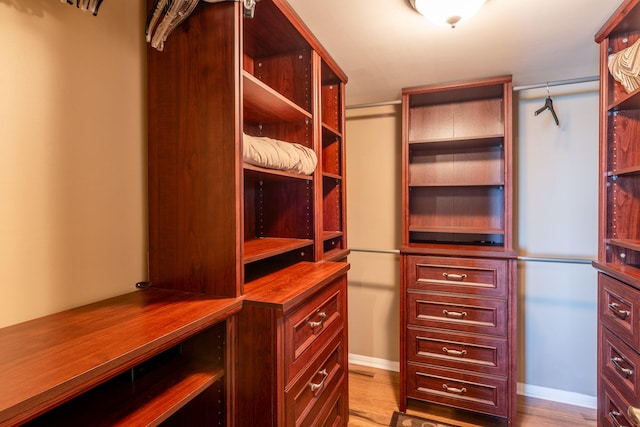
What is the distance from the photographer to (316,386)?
1245 millimetres

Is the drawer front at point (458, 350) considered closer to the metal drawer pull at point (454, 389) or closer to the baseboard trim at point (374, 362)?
the metal drawer pull at point (454, 389)

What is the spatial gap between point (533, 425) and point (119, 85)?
2747 mm

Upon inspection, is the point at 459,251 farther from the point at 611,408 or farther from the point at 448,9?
the point at 448,9

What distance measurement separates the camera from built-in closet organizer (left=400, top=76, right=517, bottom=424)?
1.94 m

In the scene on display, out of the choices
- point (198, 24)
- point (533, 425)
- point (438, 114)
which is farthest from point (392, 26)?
point (533, 425)

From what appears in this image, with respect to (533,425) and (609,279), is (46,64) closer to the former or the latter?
(609,279)

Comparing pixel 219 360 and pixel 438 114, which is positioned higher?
pixel 438 114

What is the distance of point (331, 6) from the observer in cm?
132

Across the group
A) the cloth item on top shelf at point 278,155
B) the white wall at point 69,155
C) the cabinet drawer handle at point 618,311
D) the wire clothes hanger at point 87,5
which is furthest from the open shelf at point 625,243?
the wire clothes hanger at point 87,5

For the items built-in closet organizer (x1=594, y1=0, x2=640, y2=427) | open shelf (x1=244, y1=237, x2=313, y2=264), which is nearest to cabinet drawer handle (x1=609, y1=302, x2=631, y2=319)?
built-in closet organizer (x1=594, y1=0, x2=640, y2=427)

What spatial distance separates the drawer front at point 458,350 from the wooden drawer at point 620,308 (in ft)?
1.94

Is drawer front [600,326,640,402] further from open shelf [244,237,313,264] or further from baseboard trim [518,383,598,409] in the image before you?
open shelf [244,237,313,264]

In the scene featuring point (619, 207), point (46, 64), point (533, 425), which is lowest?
point (533, 425)

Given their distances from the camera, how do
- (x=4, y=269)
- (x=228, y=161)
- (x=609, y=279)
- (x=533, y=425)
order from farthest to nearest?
(x=533, y=425), (x=609, y=279), (x=228, y=161), (x=4, y=269)
